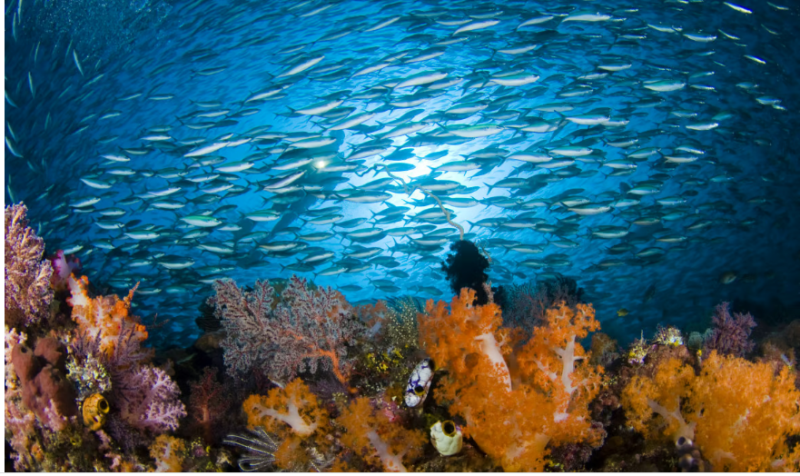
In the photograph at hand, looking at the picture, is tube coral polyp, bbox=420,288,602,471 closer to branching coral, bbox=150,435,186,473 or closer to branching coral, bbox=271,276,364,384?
branching coral, bbox=271,276,364,384

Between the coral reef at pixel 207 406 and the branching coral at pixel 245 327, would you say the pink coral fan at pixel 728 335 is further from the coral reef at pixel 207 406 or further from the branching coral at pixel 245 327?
the coral reef at pixel 207 406

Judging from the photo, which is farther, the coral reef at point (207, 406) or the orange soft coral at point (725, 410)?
the coral reef at point (207, 406)

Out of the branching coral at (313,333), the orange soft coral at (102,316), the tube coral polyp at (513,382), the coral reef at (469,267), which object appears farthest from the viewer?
the coral reef at (469,267)

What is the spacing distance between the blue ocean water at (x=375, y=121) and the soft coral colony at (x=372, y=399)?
3.45m

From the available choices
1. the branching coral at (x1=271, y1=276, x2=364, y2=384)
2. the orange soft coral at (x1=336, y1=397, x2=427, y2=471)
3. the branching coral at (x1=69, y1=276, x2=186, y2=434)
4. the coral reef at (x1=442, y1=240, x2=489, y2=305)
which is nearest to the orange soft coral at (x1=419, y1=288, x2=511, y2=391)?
the orange soft coral at (x1=336, y1=397, x2=427, y2=471)

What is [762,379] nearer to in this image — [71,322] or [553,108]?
[71,322]

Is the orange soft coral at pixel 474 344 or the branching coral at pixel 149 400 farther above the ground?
the orange soft coral at pixel 474 344

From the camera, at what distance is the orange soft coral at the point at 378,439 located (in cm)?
241

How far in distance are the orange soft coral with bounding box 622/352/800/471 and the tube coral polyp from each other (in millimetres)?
491

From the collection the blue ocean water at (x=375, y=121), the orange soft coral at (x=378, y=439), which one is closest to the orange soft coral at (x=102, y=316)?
the orange soft coral at (x=378, y=439)

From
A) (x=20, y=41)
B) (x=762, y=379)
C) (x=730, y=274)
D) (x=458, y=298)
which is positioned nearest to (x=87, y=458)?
(x=458, y=298)

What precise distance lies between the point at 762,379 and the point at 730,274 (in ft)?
45.8

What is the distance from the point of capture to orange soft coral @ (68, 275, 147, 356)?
3.02 metres

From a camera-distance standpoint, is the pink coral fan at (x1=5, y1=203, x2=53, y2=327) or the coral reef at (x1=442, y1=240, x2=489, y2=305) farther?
the coral reef at (x1=442, y1=240, x2=489, y2=305)
